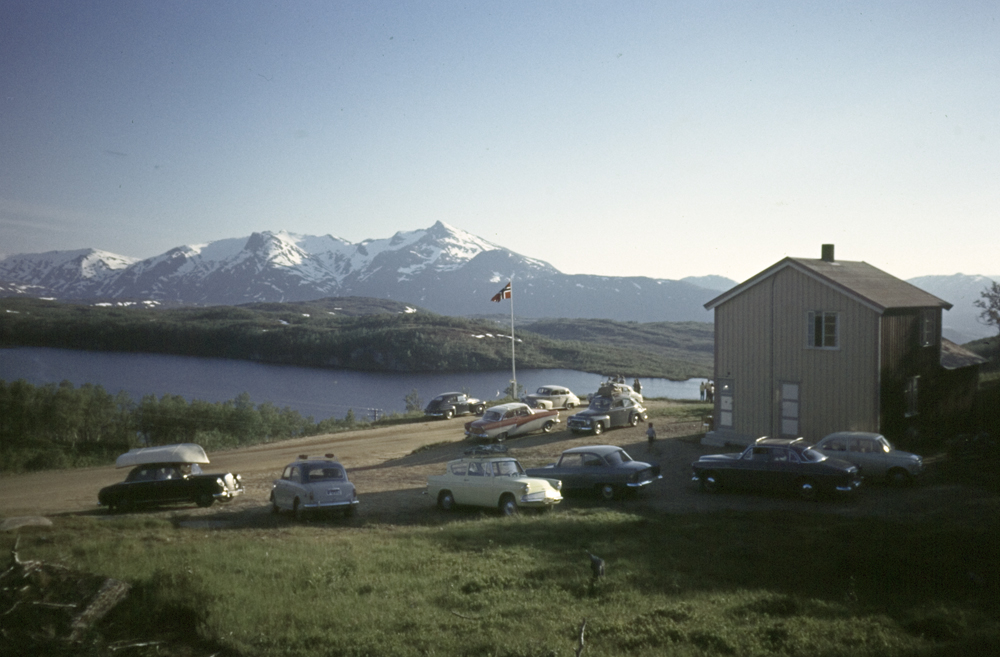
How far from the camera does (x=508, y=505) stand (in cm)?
1764

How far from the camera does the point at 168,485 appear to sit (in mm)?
19344

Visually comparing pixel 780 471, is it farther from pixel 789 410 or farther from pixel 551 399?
pixel 551 399

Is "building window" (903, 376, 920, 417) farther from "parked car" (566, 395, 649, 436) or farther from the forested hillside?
the forested hillside

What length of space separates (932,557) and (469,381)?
342 ft

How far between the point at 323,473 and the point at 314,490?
75 cm

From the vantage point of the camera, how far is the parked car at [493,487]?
17.5m

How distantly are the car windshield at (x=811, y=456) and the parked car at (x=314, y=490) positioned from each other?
12.2 meters

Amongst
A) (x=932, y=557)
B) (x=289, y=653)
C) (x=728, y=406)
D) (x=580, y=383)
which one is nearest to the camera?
(x=289, y=653)

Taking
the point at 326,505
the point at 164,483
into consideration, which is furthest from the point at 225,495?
the point at 326,505

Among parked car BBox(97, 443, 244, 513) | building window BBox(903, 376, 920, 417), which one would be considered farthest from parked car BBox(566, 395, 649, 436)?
parked car BBox(97, 443, 244, 513)

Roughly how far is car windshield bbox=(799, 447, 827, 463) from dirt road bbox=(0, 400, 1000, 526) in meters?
1.27

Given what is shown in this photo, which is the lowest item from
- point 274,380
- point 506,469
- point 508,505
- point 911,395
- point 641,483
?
point 274,380

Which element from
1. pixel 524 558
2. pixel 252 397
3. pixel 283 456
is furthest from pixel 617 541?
pixel 252 397

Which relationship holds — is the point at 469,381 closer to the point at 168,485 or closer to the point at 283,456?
the point at 283,456
